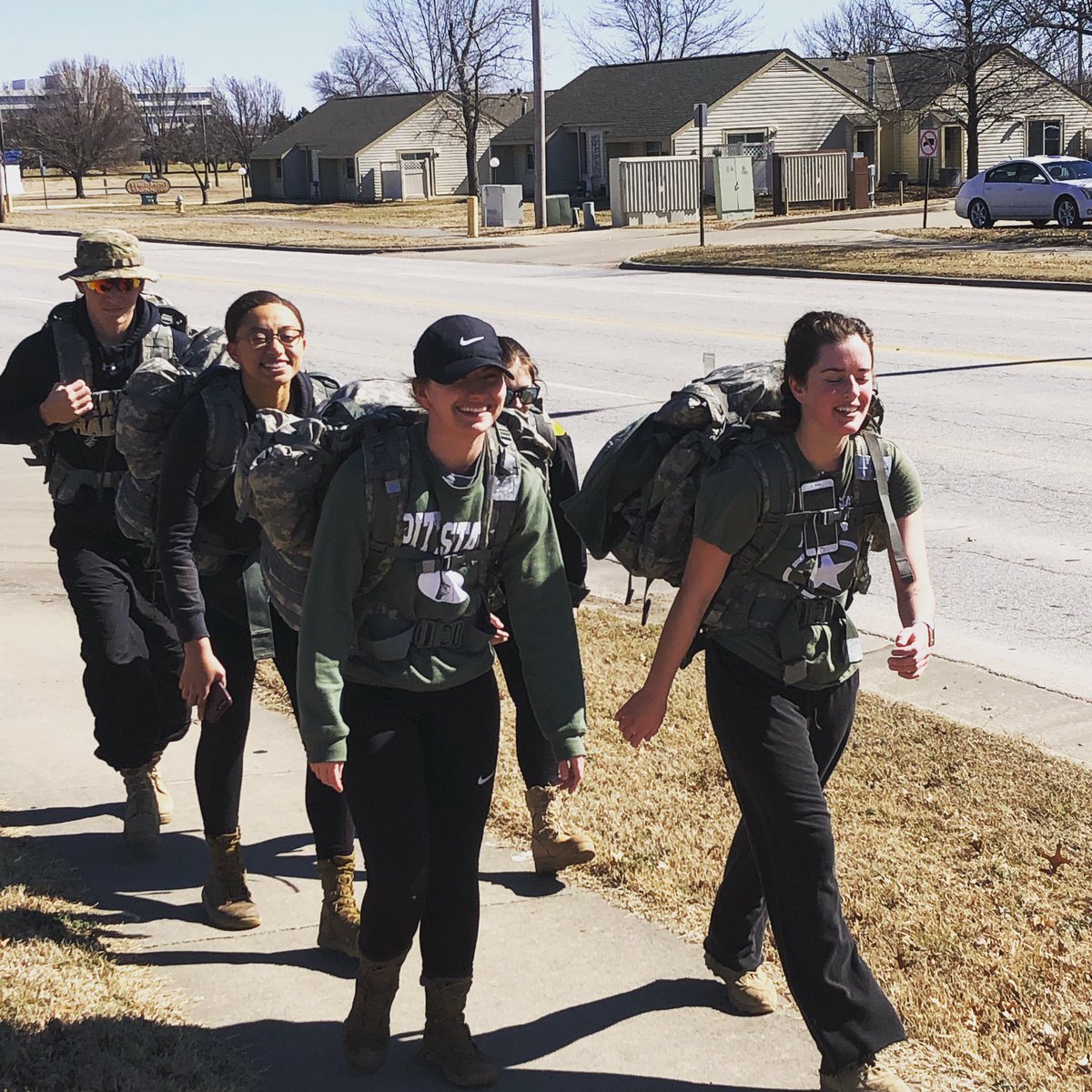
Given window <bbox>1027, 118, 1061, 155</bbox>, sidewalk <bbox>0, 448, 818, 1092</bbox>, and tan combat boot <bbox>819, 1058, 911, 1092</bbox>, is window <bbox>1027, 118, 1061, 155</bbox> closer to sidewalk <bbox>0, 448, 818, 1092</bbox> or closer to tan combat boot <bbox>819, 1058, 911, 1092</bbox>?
sidewalk <bbox>0, 448, 818, 1092</bbox>

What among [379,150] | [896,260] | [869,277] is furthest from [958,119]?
[869,277]

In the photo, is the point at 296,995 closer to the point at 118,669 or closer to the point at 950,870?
the point at 118,669

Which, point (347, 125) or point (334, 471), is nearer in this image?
point (334, 471)

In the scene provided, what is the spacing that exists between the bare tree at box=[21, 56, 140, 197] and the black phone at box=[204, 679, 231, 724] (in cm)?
8027

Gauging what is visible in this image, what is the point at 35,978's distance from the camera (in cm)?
386

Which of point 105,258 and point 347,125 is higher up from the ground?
point 347,125

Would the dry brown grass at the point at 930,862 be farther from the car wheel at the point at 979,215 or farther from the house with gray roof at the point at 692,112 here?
the house with gray roof at the point at 692,112

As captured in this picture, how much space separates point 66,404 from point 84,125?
3285 inches

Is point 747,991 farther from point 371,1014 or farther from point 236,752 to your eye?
point 236,752

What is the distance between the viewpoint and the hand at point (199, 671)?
4.11 m

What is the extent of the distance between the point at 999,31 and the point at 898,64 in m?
30.8

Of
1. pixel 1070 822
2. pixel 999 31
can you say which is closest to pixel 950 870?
pixel 1070 822

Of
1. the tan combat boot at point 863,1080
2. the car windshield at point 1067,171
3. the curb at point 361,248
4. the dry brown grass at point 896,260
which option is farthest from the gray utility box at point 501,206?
the tan combat boot at point 863,1080

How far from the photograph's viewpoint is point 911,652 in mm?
3477
